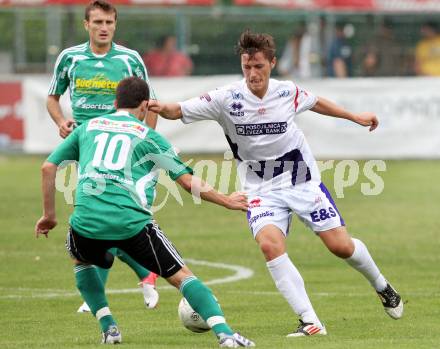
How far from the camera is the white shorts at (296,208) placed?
9.70 meters

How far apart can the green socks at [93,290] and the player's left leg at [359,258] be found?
2023 mm

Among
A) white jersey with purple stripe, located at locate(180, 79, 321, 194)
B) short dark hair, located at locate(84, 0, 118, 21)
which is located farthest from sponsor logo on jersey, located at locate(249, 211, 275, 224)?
short dark hair, located at locate(84, 0, 118, 21)

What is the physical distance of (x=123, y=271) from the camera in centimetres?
1335

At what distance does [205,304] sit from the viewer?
8.21 m

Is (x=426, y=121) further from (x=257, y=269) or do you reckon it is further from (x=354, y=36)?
(x=257, y=269)

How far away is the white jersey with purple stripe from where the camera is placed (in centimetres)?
977

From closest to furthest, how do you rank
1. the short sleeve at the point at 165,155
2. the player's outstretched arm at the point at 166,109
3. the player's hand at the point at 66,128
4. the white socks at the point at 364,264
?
the short sleeve at the point at 165,155
the player's outstretched arm at the point at 166,109
the white socks at the point at 364,264
the player's hand at the point at 66,128

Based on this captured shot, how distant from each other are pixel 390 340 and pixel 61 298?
12.0 feet

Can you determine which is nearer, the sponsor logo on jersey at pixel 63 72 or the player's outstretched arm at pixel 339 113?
the player's outstretched arm at pixel 339 113

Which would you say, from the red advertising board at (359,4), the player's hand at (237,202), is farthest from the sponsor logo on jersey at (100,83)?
the red advertising board at (359,4)

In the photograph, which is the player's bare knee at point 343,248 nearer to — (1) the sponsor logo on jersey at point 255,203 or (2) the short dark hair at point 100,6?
(1) the sponsor logo on jersey at point 255,203

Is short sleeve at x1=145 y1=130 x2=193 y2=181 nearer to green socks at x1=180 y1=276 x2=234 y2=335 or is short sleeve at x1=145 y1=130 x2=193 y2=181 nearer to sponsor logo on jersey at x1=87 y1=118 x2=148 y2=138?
sponsor logo on jersey at x1=87 y1=118 x2=148 y2=138

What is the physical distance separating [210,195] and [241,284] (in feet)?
13.7

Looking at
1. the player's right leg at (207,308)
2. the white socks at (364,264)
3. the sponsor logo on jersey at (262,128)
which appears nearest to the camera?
the player's right leg at (207,308)
